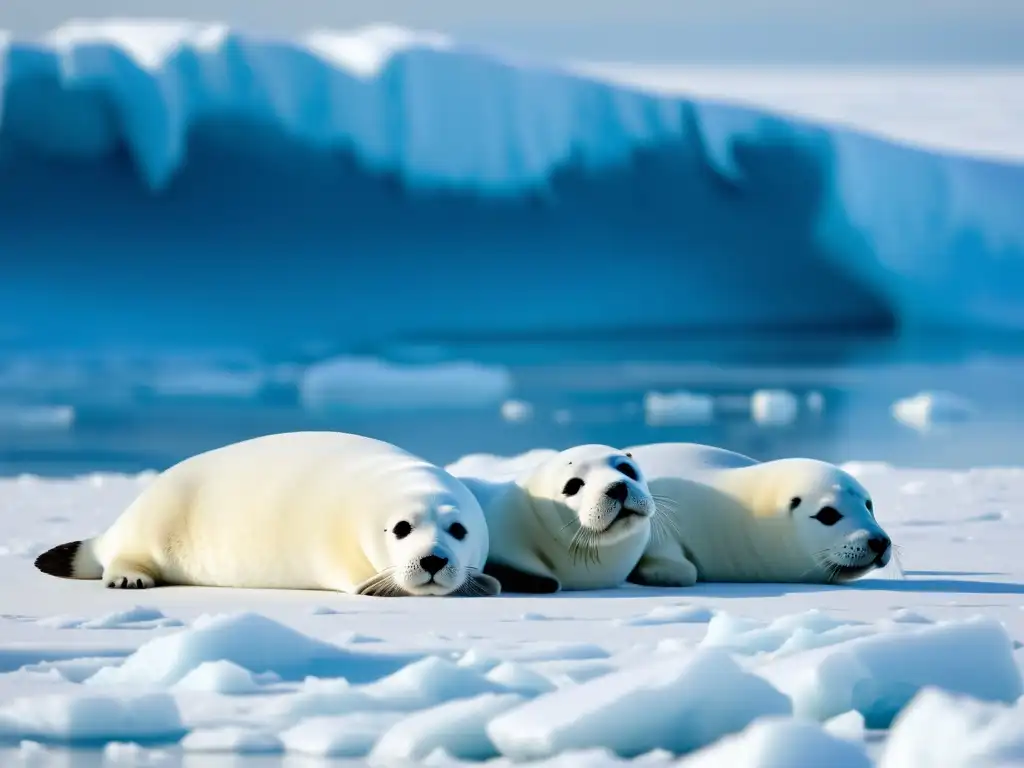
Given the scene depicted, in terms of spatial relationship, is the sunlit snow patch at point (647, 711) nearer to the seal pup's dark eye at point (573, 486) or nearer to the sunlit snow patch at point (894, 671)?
the sunlit snow patch at point (894, 671)

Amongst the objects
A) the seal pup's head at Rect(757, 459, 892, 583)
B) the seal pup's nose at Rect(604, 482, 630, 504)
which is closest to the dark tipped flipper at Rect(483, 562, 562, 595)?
the seal pup's nose at Rect(604, 482, 630, 504)

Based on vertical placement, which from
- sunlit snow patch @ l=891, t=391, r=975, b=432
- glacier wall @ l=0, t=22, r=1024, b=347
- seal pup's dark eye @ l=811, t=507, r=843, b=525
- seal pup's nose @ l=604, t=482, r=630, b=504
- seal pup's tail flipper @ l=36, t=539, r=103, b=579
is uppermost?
glacier wall @ l=0, t=22, r=1024, b=347

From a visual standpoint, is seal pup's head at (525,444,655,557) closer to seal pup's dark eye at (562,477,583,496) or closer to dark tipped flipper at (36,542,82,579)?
seal pup's dark eye at (562,477,583,496)

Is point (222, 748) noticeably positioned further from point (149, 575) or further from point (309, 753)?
point (149, 575)

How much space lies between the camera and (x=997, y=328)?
80.9 ft

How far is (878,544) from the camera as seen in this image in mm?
4066

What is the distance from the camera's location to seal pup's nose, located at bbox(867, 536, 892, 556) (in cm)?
405

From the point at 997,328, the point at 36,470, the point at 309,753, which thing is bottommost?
the point at 309,753

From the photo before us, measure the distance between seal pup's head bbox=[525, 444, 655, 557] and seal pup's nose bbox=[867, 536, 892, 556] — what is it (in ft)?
1.71

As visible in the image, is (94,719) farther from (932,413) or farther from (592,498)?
(932,413)

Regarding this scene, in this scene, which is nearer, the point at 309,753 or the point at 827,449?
the point at 309,753

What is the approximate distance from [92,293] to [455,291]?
5.15m

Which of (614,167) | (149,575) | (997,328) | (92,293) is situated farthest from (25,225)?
(149,575)

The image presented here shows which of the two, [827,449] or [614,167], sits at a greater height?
[614,167]
